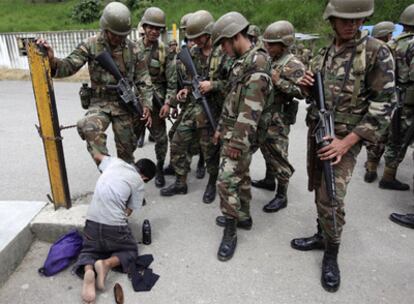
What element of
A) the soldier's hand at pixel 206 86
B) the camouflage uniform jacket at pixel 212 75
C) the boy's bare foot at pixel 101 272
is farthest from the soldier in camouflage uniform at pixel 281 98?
the boy's bare foot at pixel 101 272

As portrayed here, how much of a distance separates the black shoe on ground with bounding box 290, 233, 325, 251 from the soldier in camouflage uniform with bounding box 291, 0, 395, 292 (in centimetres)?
33

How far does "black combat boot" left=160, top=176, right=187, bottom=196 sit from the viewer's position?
3947mm

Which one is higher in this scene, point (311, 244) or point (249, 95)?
point (249, 95)

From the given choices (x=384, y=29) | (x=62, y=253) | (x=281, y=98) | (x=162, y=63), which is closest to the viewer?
(x=62, y=253)

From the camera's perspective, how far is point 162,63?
13.8ft

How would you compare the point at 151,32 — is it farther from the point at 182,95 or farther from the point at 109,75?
the point at 109,75

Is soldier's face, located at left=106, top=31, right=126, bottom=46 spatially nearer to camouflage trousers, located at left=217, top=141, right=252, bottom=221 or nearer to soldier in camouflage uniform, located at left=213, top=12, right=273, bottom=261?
soldier in camouflage uniform, located at left=213, top=12, right=273, bottom=261

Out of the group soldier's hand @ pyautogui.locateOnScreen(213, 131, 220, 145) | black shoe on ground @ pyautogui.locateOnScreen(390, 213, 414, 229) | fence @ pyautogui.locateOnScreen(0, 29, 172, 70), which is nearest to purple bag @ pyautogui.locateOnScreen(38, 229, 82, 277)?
soldier's hand @ pyautogui.locateOnScreen(213, 131, 220, 145)

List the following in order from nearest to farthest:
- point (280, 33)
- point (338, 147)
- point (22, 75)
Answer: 1. point (338, 147)
2. point (280, 33)
3. point (22, 75)

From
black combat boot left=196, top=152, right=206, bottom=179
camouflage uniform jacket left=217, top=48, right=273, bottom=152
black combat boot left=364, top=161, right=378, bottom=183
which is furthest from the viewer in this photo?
black combat boot left=196, top=152, right=206, bottom=179

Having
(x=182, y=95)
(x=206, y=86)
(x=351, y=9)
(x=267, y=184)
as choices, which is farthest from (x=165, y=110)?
(x=351, y=9)

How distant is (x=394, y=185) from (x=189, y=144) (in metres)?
2.42

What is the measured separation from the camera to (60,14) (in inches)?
804

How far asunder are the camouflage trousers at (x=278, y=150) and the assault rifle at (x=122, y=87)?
51.6 inches
